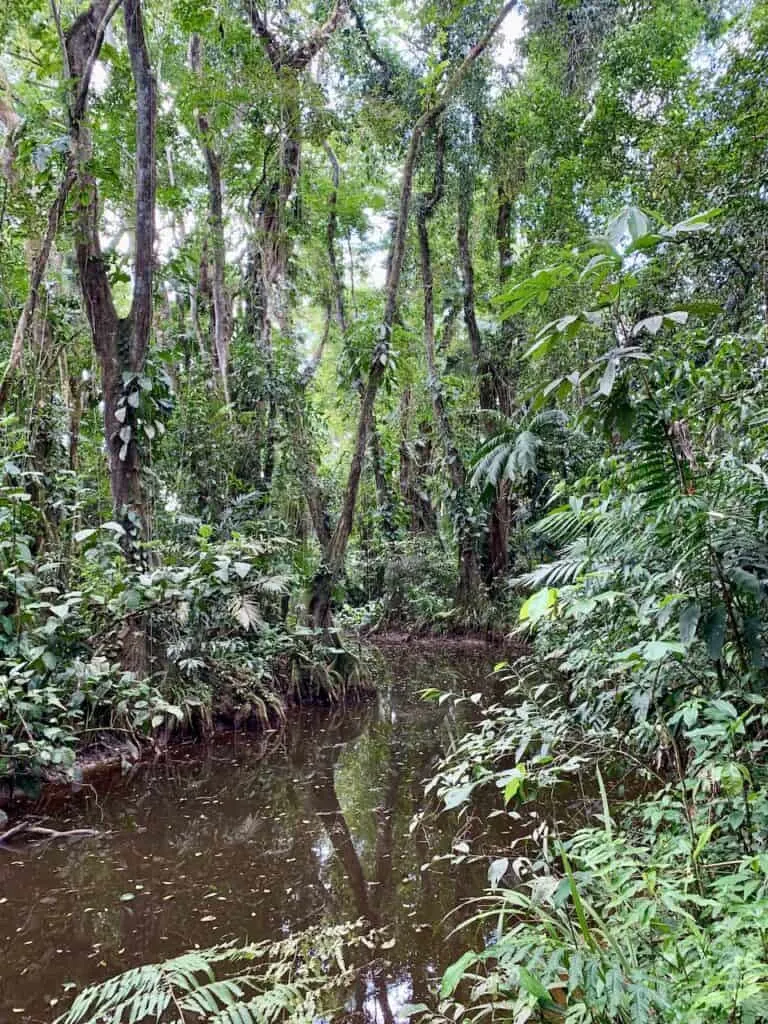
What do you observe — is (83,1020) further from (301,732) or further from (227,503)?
(227,503)

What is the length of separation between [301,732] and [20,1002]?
3422 millimetres

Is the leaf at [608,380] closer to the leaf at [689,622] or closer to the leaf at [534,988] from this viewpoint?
the leaf at [689,622]

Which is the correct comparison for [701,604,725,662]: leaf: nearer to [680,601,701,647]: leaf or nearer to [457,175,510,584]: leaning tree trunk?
[680,601,701,647]: leaf

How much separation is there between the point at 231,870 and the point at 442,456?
777 cm

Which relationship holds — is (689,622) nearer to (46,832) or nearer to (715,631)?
(715,631)

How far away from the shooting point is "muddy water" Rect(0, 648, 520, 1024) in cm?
233

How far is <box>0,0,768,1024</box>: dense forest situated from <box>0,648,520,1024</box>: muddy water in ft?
0.31

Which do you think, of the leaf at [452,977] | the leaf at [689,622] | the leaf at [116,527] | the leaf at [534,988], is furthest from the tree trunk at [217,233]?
the leaf at [534,988]

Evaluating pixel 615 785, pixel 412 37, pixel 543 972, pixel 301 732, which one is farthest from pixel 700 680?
pixel 412 37

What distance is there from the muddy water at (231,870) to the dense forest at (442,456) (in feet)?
0.31

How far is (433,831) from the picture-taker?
3346 millimetres

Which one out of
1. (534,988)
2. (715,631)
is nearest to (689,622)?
(715,631)

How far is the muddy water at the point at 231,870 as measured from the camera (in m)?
2.33

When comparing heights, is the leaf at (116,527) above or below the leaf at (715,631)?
above
